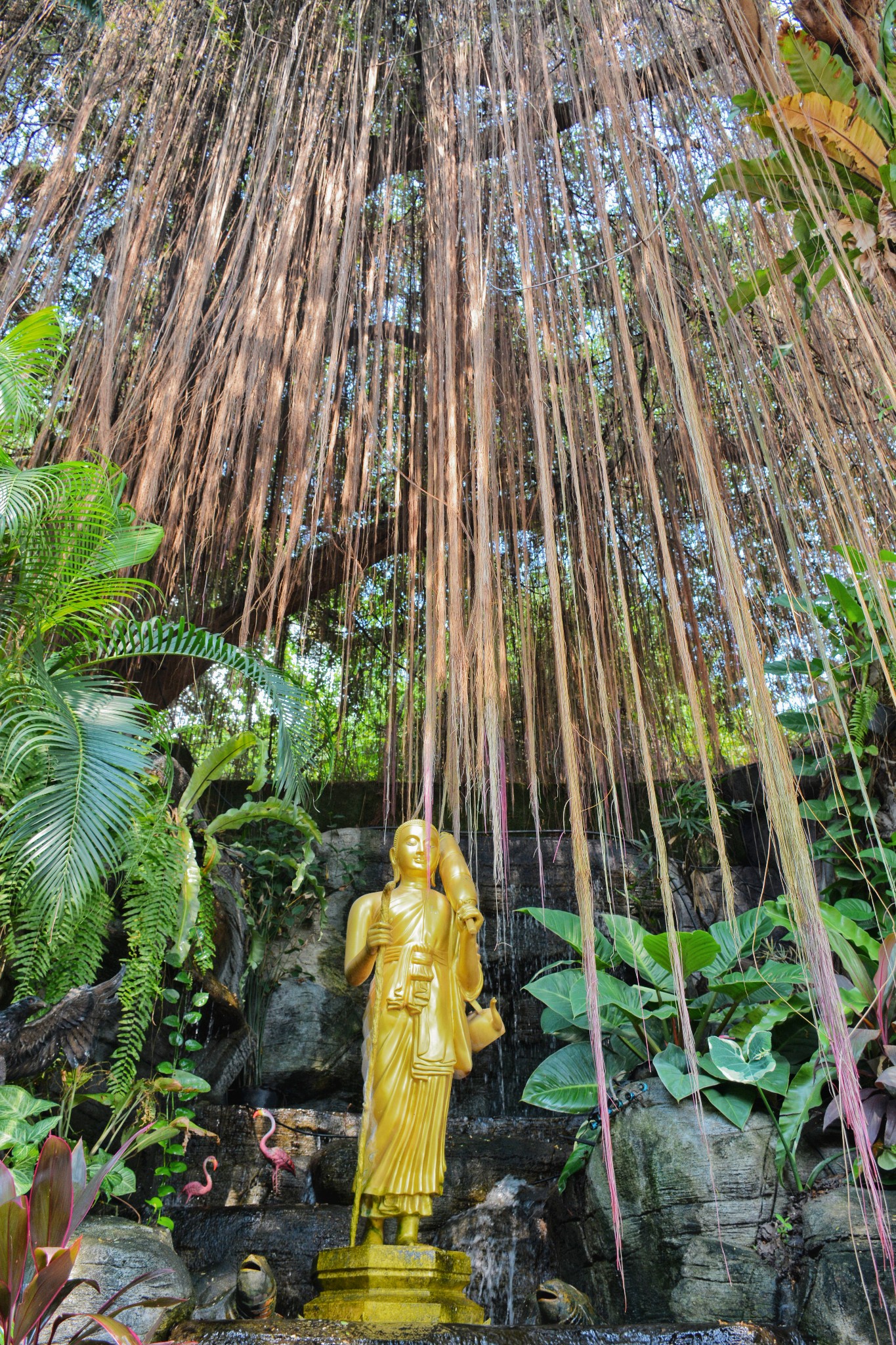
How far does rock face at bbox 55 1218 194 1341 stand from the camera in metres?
2.53

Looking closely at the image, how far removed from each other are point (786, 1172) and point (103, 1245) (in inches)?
82.4

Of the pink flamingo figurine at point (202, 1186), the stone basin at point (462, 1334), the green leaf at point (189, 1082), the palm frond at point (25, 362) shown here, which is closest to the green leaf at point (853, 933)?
the stone basin at point (462, 1334)

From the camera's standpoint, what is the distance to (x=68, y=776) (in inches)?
113

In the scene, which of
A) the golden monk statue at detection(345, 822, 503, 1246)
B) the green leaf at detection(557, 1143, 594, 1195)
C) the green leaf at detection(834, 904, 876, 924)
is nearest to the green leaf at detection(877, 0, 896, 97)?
the golden monk statue at detection(345, 822, 503, 1246)

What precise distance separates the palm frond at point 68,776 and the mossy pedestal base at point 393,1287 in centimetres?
126

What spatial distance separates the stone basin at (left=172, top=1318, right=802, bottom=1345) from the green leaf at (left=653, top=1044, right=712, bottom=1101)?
891 mm

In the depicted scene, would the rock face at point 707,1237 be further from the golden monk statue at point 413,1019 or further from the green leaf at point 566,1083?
the golden monk statue at point 413,1019

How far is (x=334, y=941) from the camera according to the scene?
5.54 metres

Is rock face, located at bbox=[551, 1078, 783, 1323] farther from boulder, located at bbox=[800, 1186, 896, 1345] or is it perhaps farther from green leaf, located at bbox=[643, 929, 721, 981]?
green leaf, located at bbox=[643, 929, 721, 981]

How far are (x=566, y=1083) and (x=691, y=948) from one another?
A: 73 centimetres

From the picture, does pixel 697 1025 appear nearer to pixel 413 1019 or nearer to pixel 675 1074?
pixel 675 1074

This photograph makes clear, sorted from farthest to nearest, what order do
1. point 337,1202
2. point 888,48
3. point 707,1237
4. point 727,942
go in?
point 337,1202 → point 727,942 → point 707,1237 → point 888,48

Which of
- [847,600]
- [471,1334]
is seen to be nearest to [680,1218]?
[471,1334]

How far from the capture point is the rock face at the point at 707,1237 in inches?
98.5
